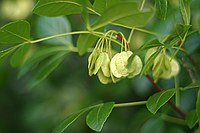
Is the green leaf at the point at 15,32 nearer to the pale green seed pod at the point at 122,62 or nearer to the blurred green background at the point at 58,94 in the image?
the pale green seed pod at the point at 122,62

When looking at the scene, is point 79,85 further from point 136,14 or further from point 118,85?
point 136,14

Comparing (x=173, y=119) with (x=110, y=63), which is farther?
(x=173, y=119)

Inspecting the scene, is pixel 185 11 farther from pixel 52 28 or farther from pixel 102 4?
pixel 52 28

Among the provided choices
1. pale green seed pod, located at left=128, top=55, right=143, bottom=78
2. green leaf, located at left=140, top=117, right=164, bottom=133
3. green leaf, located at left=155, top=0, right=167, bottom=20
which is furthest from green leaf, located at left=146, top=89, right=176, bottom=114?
green leaf, located at left=140, top=117, right=164, bottom=133

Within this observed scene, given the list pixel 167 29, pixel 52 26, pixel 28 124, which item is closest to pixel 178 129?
→ pixel 167 29

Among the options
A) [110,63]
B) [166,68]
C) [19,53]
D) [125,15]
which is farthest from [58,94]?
[125,15]

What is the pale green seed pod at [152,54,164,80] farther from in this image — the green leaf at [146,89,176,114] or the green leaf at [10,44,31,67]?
the green leaf at [10,44,31,67]

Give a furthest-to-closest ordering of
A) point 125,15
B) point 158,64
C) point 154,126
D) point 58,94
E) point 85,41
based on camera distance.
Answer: point 58,94 → point 154,126 → point 158,64 → point 85,41 → point 125,15
